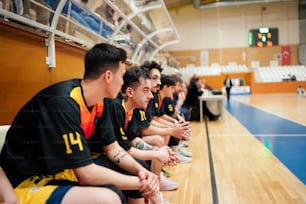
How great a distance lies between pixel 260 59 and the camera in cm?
2050

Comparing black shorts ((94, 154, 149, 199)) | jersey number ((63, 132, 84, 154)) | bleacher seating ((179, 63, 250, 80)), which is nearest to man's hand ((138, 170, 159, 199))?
black shorts ((94, 154, 149, 199))

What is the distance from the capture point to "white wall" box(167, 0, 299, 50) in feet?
60.7

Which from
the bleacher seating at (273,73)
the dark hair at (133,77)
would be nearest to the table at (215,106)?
the dark hair at (133,77)

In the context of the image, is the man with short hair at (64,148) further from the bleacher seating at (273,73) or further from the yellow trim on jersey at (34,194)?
the bleacher seating at (273,73)

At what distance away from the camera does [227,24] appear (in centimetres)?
2036

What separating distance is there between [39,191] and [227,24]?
68.9ft

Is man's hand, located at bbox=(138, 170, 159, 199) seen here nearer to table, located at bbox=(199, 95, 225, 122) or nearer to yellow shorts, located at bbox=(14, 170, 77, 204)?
yellow shorts, located at bbox=(14, 170, 77, 204)

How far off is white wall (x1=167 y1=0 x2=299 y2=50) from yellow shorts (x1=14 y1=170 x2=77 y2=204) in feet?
62.7

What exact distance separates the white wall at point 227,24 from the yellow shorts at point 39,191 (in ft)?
62.7

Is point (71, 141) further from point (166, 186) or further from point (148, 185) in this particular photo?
point (166, 186)

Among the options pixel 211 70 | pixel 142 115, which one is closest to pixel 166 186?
pixel 142 115

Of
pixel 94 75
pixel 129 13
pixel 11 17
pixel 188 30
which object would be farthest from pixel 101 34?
pixel 188 30

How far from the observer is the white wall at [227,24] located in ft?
60.7

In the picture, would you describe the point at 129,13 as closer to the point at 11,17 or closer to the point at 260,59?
the point at 11,17
